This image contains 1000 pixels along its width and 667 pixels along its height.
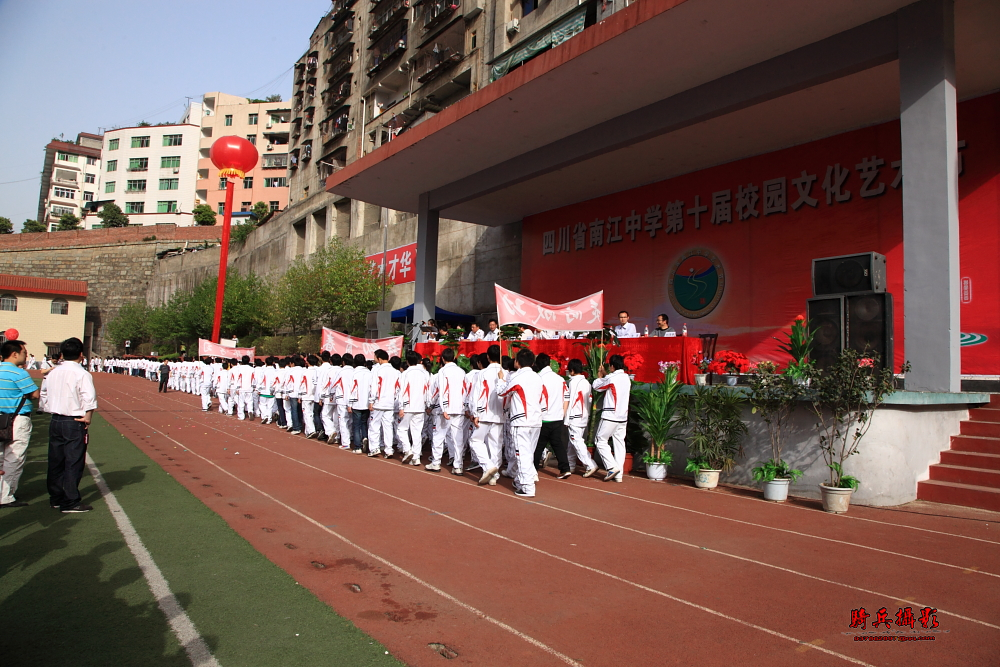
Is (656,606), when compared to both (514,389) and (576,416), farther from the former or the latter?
(576,416)

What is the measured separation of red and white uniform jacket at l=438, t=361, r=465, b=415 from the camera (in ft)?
30.0

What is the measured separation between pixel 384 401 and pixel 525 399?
11.1 ft

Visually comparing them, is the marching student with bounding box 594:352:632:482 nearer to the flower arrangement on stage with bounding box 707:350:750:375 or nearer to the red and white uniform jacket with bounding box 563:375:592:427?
the red and white uniform jacket with bounding box 563:375:592:427

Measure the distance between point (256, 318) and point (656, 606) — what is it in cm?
3490

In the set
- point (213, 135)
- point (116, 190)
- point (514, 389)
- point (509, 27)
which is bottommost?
point (514, 389)

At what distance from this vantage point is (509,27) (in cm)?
2398

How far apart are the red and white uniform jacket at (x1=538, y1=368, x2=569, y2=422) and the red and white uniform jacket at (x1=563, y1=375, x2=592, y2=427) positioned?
0.29 metres

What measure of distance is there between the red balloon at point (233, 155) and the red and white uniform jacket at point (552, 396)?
19134mm

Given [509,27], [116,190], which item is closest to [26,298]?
[116,190]

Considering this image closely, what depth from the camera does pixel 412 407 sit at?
975 centimetres

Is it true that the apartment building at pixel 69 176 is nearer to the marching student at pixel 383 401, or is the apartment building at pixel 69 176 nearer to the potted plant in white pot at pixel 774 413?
the marching student at pixel 383 401

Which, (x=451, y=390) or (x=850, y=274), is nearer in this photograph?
(x=850, y=274)

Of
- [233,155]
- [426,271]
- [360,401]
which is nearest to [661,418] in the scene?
[360,401]

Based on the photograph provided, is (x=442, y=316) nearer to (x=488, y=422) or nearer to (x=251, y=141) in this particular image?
(x=488, y=422)
